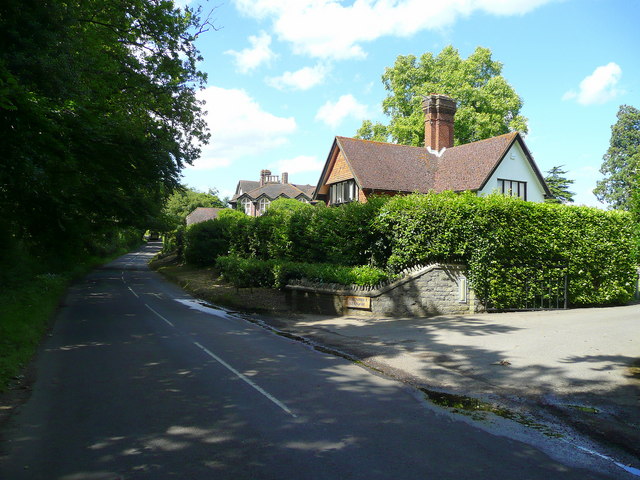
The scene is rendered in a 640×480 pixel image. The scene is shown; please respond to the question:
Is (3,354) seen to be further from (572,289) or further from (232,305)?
(572,289)

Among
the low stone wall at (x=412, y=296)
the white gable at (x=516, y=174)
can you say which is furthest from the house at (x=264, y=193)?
the low stone wall at (x=412, y=296)

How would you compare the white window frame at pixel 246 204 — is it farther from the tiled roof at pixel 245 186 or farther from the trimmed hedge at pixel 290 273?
the trimmed hedge at pixel 290 273

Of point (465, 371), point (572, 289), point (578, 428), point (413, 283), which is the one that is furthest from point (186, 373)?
point (572, 289)

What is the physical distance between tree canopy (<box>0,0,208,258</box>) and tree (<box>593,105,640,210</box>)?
6839 cm

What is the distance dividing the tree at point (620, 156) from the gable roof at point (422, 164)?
47.9 m

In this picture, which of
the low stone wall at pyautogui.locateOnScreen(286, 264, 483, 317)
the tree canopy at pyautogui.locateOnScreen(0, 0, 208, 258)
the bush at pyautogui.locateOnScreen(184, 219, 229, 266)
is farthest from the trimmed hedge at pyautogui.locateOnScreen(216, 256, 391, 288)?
the bush at pyautogui.locateOnScreen(184, 219, 229, 266)

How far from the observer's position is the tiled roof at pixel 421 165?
31.1 m

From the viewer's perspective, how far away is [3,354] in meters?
9.12

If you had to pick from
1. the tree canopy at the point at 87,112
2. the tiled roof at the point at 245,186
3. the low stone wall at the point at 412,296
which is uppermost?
the tiled roof at the point at 245,186

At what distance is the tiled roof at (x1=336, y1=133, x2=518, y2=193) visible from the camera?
3112cm

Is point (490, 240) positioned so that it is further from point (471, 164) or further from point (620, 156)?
point (620, 156)

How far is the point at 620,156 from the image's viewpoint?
7350cm

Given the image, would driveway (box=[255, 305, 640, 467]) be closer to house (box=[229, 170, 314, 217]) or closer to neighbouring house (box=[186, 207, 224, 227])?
house (box=[229, 170, 314, 217])

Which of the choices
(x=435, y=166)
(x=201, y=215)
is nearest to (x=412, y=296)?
(x=435, y=166)
